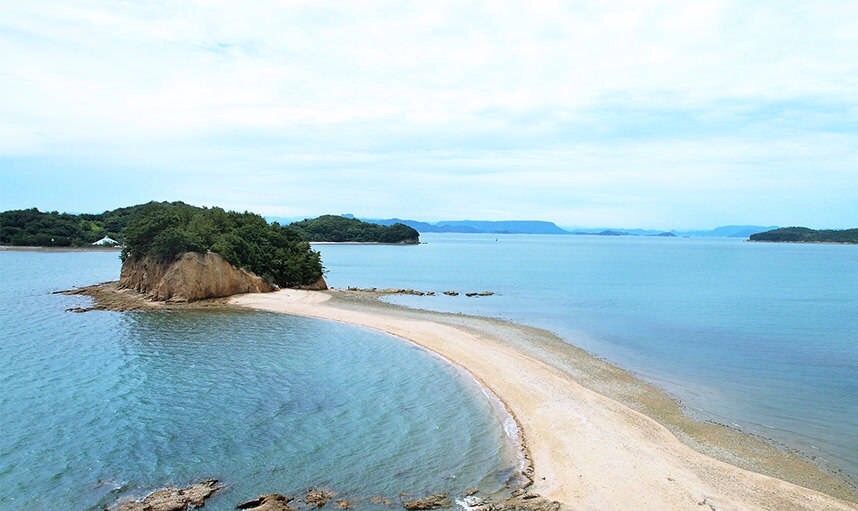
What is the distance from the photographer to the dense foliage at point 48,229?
383ft

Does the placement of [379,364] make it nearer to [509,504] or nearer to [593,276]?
[509,504]

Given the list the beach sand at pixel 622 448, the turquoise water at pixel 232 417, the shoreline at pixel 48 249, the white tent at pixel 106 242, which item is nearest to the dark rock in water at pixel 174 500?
the turquoise water at pixel 232 417

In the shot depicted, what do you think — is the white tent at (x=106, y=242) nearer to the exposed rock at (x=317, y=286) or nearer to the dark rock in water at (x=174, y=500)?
the exposed rock at (x=317, y=286)

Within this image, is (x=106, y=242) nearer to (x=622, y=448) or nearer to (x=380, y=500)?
(x=380, y=500)

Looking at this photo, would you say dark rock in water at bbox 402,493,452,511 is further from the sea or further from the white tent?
the white tent

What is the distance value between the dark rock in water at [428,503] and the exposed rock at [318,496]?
1.71 metres

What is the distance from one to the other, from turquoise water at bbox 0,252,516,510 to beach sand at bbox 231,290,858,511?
1292 millimetres

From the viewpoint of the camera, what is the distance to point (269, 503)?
1244 cm

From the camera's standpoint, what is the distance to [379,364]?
25.9 m

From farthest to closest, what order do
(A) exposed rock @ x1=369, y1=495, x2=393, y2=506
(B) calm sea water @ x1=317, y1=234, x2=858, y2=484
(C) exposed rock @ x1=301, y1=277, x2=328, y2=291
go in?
(C) exposed rock @ x1=301, y1=277, x2=328, y2=291 → (B) calm sea water @ x1=317, y1=234, x2=858, y2=484 → (A) exposed rock @ x1=369, y1=495, x2=393, y2=506

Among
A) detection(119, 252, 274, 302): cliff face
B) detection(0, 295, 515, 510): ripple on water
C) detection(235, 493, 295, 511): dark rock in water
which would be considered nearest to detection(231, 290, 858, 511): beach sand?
detection(0, 295, 515, 510): ripple on water

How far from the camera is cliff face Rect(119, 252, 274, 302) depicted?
142 ft

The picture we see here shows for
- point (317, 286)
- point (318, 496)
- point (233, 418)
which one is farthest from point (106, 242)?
point (318, 496)

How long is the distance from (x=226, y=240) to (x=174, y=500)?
3606 centimetres
